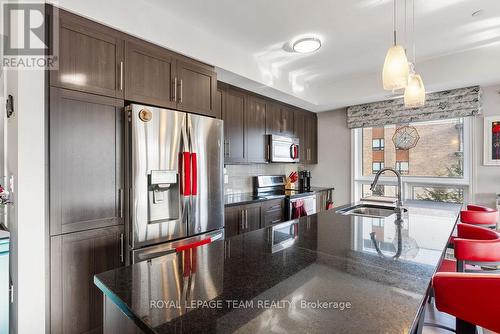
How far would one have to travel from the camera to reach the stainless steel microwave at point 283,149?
371cm

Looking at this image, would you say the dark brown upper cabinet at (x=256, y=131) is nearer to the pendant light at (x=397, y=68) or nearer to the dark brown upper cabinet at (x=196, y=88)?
the dark brown upper cabinet at (x=196, y=88)

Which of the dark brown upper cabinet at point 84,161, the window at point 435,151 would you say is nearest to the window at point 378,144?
the window at point 435,151

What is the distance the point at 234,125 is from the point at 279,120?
3.17 feet

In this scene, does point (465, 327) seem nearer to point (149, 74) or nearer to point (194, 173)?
point (194, 173)

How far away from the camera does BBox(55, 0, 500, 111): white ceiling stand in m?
2.02

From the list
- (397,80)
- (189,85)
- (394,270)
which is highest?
(189,85)

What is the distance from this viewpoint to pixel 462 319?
36.5 inches

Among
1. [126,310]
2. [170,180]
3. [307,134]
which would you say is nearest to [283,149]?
[307,134]

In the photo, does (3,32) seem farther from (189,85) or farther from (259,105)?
(259,105)

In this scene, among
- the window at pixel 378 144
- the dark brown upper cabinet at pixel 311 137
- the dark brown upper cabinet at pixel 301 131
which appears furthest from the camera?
the dark brown upper cabinet at pixel 311 137

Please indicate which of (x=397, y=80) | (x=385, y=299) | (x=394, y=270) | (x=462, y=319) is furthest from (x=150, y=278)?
(x=397, y=80)

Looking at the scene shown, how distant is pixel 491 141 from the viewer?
3.11 metres

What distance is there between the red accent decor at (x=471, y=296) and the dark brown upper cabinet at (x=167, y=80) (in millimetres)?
2089

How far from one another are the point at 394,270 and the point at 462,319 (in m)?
0.31
